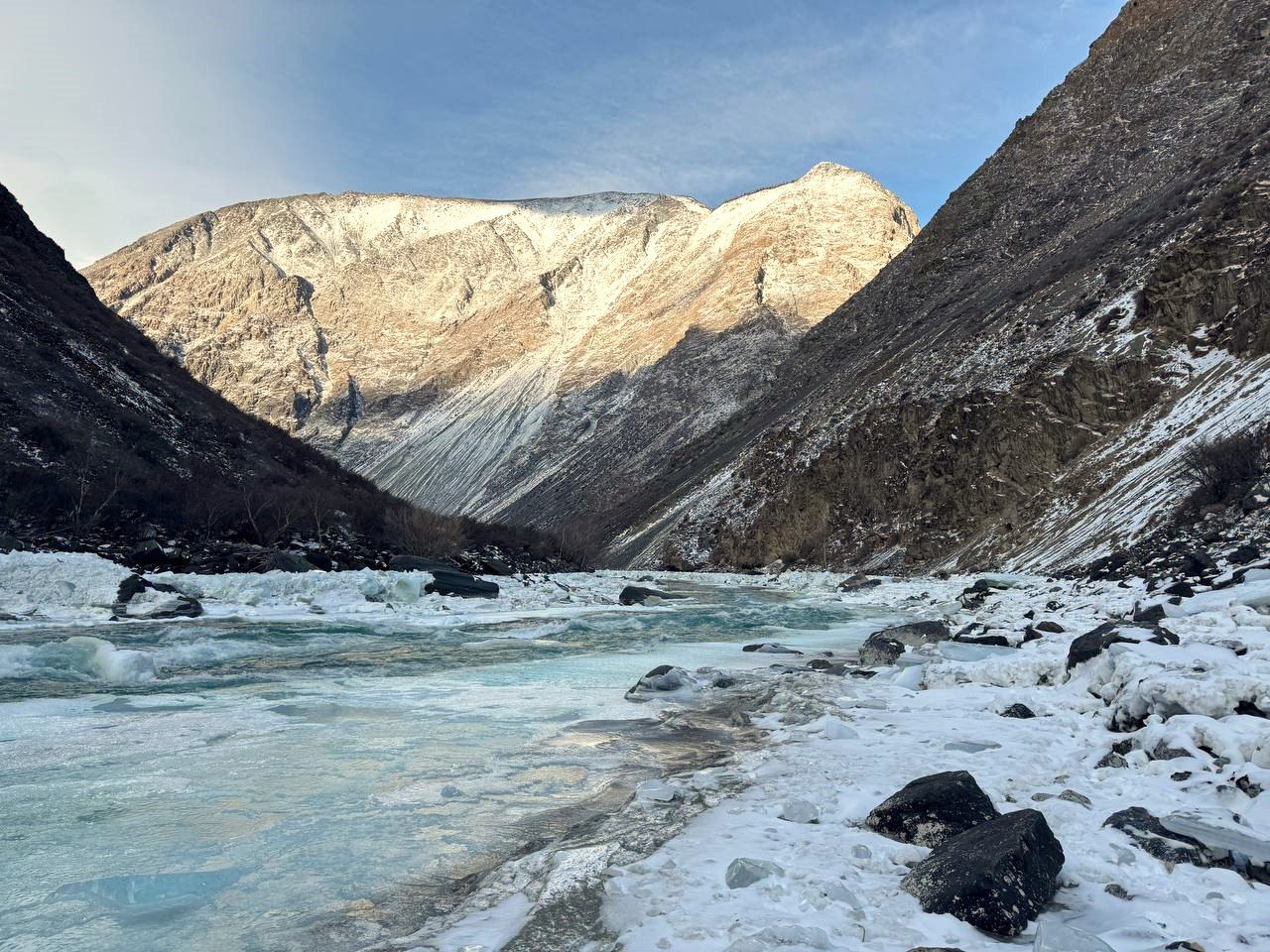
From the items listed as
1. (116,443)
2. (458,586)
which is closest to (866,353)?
(458,586)

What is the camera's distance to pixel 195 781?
5.65 meters

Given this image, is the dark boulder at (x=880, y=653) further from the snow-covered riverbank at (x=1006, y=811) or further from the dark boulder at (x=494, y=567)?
the dark boulder at (x=494, y=567)

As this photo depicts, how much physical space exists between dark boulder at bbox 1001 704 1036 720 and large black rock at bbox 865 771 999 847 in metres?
2.16

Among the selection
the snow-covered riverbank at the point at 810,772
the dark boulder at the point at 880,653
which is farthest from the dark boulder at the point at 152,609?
the dark boulder at the point at 880,653

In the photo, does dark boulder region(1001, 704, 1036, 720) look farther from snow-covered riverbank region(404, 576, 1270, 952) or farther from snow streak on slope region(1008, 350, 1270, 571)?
snow streak on slope region(1008, 350, 1270, 571)

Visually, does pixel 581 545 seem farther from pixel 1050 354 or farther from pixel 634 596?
pixel 1050 354

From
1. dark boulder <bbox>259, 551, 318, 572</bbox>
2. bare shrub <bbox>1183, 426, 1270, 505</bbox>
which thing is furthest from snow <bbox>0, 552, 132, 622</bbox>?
bare shrub <bbox>1183, 426, 1270, 505</bbox>

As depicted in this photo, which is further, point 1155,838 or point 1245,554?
point 1245,554

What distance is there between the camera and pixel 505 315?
117m

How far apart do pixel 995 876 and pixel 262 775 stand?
16.4 ft

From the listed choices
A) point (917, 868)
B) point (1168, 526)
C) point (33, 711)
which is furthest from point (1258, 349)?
point (33, 711)

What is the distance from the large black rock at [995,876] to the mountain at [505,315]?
203ft

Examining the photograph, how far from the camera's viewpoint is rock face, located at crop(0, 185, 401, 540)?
77.3ft

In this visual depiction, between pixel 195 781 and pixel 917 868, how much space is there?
4.93 metres
